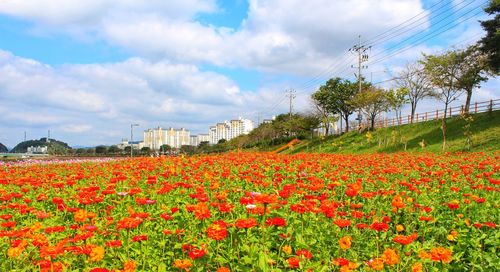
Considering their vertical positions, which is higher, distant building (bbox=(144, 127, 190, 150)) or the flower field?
distant building (bbox=(144, 127, 190, 150))

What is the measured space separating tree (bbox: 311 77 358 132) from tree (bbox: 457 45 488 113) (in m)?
19.7

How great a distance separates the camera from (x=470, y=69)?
3509cm

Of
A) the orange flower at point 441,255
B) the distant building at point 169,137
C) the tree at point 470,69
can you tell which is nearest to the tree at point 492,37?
the tree at point 470,69

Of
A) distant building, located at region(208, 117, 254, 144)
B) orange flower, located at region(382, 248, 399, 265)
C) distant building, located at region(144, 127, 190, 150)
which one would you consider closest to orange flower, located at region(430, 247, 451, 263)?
orange flower, located at region(382, 248, 399, 265)

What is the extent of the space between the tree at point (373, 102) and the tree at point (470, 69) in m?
8.85

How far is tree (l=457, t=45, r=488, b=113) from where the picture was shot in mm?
34625

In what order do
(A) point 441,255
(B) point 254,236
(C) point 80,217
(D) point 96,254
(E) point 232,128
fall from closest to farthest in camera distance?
(A) point 441,255 < (D) point 96,254 < (C) point 80,217 < (B) point 254,236 < (E) point 232,128

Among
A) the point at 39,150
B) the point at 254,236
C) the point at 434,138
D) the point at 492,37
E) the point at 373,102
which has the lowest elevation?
the point at 254,236

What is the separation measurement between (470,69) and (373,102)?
443 inches

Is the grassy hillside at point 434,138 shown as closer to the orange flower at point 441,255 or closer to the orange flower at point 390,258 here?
the orange flower at point 441,255

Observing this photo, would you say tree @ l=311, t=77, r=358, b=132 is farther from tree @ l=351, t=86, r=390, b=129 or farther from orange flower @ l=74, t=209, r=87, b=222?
orange flower @ l=74, t=209, r=87, b=222

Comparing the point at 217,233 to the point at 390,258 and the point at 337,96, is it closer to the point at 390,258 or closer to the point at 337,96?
the point at 390,258

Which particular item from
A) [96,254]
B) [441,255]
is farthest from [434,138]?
[96,254]

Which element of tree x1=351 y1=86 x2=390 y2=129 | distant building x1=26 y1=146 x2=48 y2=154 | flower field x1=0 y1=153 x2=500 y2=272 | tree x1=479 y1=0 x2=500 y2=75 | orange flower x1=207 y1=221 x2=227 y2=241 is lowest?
flower field x1=0 y1=153 x2=500 y2=272
